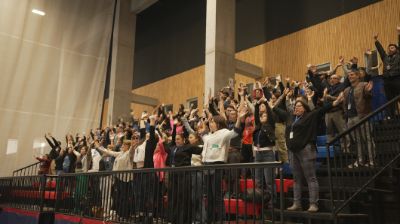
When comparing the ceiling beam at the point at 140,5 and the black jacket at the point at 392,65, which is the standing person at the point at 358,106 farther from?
the ceiling beam at the point at 140,5

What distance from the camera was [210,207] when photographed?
4262mm

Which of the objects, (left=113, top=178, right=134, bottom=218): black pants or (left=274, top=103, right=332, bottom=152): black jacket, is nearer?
(left=274, top=103, right=332, bottom=152): black jacket

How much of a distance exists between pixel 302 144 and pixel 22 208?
607cm

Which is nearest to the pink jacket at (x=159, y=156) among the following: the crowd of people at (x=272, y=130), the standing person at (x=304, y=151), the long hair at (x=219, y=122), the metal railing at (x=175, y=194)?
the crowd of people at (x=272, y=130)

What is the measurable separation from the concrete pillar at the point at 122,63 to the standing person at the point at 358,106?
409 inches

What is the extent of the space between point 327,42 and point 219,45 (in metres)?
2.82

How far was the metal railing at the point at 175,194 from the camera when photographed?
159 inches

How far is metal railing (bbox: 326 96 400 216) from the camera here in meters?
4.70

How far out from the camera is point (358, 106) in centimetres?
562

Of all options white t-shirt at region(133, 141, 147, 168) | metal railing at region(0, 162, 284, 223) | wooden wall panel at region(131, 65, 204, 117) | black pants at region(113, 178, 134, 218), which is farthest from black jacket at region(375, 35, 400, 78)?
wooden wall panel at region(131, 65, 204, 117)

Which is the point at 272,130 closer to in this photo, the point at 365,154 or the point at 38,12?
the point at 365,154

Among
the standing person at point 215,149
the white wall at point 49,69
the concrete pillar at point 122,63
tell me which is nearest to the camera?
the standing person at point 215,149

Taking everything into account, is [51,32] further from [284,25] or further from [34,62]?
[284,25]

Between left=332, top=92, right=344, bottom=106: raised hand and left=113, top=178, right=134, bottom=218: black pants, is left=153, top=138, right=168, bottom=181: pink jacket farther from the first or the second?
left=332, top=92, right=344, bottom=106: raised hand
